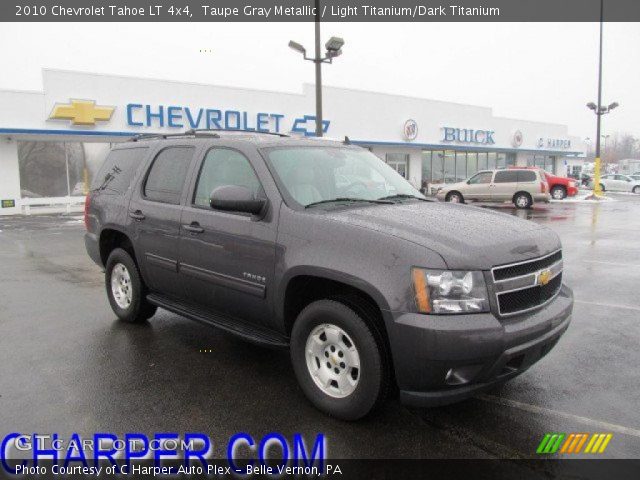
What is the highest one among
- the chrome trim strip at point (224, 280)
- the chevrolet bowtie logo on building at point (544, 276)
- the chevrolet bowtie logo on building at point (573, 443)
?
the chevrolet bowtie logo on building at point (544, 276)

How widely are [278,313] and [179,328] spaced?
2200mm

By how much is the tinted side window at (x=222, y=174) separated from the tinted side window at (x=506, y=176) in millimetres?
19985

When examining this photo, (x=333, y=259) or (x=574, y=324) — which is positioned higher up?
(x=333, y=259)

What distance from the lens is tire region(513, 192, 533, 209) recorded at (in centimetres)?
2183

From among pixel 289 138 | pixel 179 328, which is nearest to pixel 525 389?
pixel 289 138

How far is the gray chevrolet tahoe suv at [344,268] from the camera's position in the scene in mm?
3105

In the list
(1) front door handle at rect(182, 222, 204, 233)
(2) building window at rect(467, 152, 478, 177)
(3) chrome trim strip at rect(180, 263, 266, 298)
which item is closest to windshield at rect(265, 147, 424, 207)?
(3) chrome trim strip at rect(180, 263, 266, 298)

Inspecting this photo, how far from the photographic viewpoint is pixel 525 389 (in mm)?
4035

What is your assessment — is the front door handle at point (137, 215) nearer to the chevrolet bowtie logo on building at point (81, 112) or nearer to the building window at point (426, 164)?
the chevrolet bowtie logo on building at point (81, 112)

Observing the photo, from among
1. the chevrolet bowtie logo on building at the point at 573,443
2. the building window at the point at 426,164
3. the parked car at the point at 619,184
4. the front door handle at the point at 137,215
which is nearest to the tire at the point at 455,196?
the building window at the point at 426,164

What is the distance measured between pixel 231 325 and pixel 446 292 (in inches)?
75.4

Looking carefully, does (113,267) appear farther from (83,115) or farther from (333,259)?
(83,115)

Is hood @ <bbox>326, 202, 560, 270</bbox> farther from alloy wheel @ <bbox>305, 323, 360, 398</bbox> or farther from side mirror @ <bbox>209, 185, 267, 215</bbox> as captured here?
alloy wheel @ <bbox>305, 323, 360, 398</bbox>

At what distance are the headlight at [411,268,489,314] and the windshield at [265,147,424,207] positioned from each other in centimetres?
122
